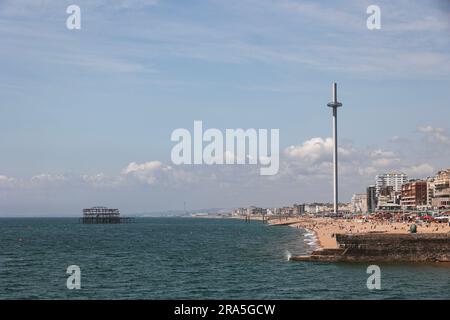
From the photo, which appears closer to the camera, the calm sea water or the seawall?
the calm sea water

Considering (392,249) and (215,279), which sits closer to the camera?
(215,279)

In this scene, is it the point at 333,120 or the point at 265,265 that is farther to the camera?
the point at 333,120

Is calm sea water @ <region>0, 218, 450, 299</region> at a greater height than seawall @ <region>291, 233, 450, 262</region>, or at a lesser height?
lesser

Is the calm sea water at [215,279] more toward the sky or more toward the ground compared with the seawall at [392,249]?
more toward the ground

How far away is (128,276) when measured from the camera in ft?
177

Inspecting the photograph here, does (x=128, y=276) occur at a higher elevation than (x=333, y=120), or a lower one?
lower

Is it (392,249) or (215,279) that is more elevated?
(392,249)

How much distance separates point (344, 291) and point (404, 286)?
17.2ft

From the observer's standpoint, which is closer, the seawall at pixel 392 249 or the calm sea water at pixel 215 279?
the calm sea water at pixel 215 279
